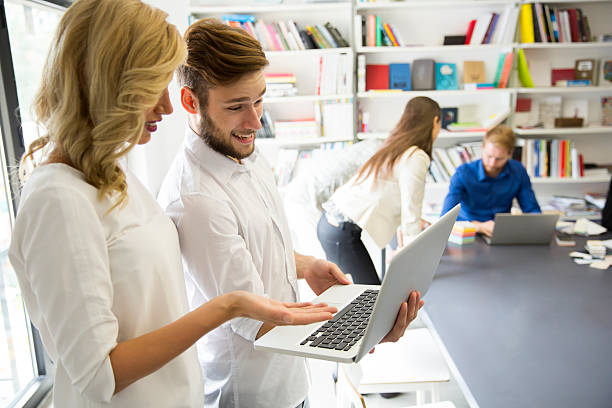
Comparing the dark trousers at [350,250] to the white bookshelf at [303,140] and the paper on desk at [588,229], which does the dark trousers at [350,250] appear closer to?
the paper on desk at [588,229]

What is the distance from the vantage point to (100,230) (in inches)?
28.7

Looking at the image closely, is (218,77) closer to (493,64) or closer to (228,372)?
(228,372)

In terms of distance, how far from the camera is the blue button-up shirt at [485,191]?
10.2 feet

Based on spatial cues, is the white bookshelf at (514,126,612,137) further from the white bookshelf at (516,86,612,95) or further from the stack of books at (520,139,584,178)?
Answer: the white bookshelf at (516,86,612,95)

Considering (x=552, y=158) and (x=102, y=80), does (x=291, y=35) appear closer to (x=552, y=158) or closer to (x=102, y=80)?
(x=552, y=158)

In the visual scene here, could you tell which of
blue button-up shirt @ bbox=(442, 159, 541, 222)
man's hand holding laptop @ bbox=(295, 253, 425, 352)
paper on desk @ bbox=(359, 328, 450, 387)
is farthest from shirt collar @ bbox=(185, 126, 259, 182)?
blue button-up shirt @ bbox=(442, 159, 541, 222)

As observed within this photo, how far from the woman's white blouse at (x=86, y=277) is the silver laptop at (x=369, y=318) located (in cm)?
25

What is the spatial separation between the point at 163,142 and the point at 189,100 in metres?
2.93

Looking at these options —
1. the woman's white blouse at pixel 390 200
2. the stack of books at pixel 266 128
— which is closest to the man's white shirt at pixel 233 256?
the woman's white blouse at pixel 390 200

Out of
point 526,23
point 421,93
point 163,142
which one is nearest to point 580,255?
point 421,93

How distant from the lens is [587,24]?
3.86m

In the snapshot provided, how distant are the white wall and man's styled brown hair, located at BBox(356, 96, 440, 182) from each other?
67.6 inches

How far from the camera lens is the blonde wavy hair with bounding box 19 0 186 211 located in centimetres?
73

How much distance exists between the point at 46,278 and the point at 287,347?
17.8 inches
